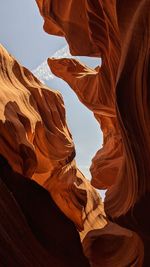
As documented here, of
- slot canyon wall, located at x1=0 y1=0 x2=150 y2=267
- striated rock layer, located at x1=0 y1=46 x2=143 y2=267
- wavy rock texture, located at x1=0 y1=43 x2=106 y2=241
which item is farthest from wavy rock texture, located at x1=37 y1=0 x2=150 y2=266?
wavy rock texture, located at x1=0 y1=43 x2=106 y2=241

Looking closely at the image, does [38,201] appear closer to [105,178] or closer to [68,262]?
[68,262]

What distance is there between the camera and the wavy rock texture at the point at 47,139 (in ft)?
14.0

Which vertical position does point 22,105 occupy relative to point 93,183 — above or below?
above

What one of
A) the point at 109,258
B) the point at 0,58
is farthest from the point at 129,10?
the point at 0,58

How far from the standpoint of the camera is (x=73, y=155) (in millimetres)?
5164

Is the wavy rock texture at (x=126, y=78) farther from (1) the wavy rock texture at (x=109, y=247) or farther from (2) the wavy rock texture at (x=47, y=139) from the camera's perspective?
(2) the wavy rock texture at (x=47, y=139)

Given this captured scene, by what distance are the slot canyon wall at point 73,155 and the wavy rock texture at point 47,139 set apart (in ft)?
0.04

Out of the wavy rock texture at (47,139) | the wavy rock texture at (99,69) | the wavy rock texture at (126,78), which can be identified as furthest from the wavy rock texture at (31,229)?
the wavy rock texture at (99,69)

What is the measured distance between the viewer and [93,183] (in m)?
5.74

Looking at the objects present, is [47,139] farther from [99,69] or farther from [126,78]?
[126,78]

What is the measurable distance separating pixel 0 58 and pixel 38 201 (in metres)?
1.94

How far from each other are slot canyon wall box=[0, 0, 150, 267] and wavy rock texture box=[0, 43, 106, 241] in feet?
0.04

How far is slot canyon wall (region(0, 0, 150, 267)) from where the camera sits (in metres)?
2.74

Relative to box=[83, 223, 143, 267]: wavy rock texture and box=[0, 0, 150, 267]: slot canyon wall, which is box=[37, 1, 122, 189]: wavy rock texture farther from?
box=[83, 223, 143, 267]: wavy rock texture
